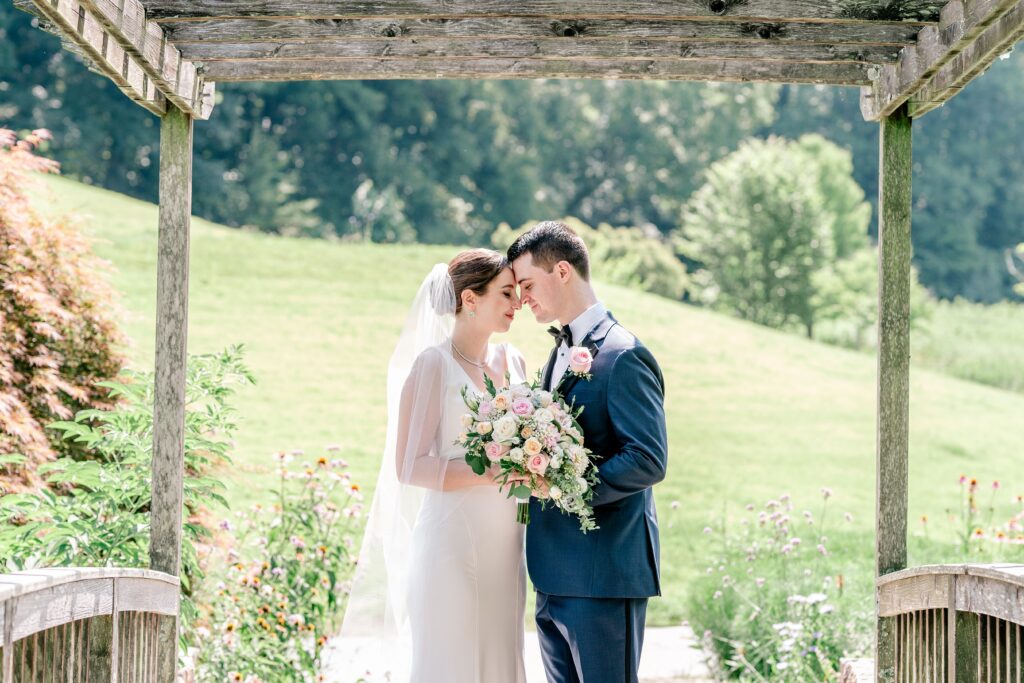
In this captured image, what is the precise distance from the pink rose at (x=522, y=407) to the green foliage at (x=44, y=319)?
9.92ft

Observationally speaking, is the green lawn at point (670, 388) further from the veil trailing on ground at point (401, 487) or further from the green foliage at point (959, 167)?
the green foliage at point (959, 167)

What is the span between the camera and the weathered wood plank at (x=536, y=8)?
12.6 feet

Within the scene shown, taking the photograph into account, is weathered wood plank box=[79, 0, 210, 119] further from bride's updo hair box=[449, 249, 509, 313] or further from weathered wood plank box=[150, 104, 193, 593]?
bride's updo hair box=[449, 249, 509, 313]

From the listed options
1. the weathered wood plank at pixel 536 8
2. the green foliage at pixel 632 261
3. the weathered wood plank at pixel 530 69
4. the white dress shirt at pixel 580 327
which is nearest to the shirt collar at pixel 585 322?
the white dress shirt at pixel 580 327

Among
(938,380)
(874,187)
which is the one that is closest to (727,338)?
(938,380)

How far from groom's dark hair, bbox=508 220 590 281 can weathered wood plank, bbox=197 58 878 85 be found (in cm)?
90

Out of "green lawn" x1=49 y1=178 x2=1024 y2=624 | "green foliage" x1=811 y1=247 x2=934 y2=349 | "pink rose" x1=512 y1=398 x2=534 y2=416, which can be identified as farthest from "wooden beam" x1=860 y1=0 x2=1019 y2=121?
"green foliage" x1=811 y1=247 x2=934 y2=349

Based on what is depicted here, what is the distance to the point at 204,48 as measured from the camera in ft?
14.1

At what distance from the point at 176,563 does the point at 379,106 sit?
28.0 meters

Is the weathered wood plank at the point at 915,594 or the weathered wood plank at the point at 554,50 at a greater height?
the weathered wood plank at the point at 554,50

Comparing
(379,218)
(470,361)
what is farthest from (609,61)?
(379,218)

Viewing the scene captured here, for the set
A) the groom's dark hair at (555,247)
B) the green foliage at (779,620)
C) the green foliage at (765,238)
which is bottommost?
the green foliage at (779,620)

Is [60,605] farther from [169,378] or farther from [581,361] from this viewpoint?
[581,361]

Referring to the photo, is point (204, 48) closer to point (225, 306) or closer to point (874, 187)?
point (225, 306)
